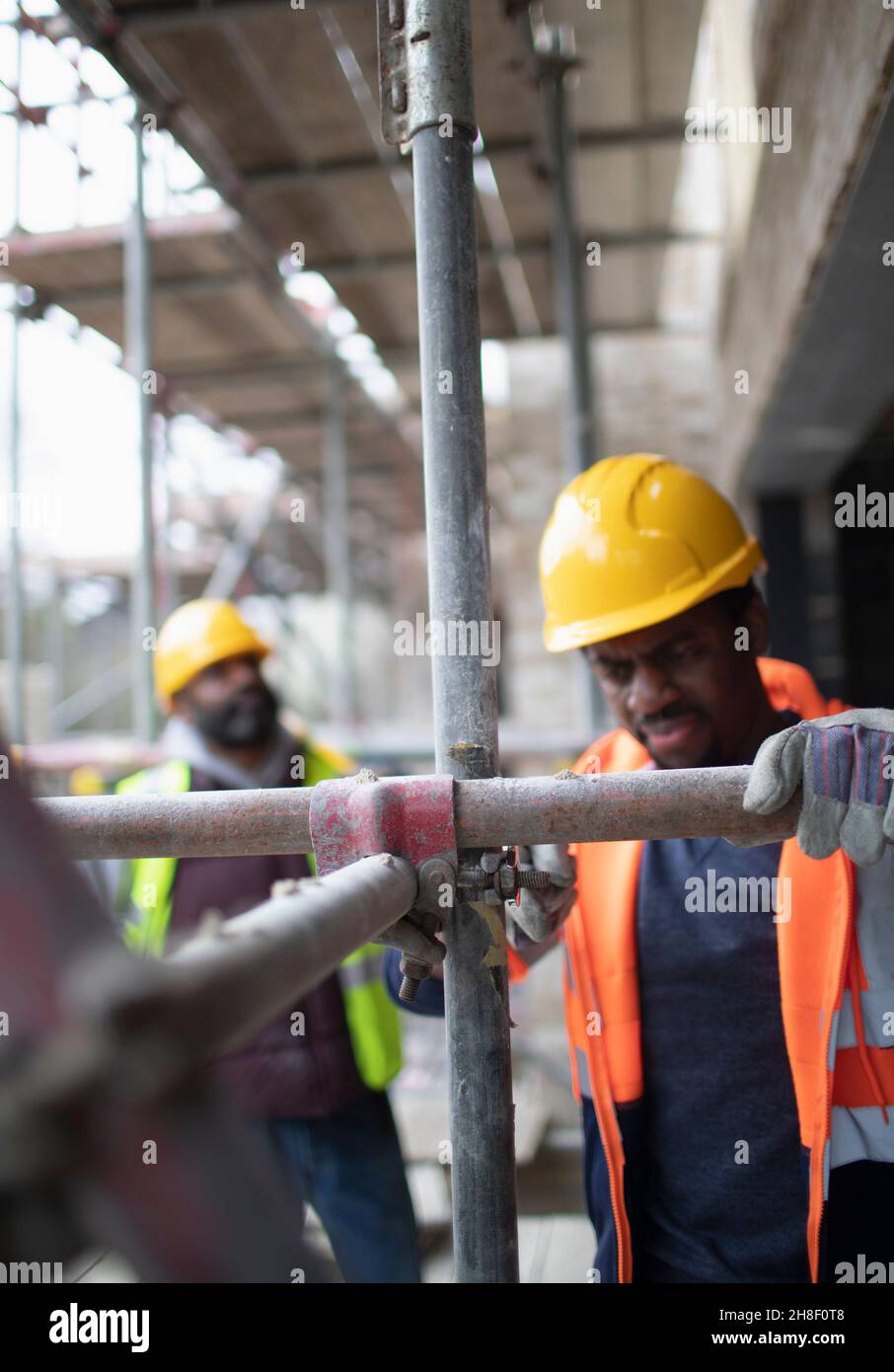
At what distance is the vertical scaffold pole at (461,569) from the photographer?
1.58 meters

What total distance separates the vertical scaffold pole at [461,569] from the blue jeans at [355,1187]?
168 cm

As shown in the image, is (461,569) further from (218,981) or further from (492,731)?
(218,981)

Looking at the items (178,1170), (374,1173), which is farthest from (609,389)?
(178,1170)

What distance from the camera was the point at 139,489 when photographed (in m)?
5.14

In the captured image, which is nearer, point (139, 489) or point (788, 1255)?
point (788, 1255)

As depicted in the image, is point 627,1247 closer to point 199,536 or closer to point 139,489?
point 139,489

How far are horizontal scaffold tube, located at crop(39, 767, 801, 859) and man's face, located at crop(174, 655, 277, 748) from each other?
2.43 meters

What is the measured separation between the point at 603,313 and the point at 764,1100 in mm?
7241

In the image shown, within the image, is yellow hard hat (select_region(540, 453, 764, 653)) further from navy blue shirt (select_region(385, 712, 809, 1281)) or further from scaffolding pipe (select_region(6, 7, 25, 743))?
scaffolding pipe (select_region(6, 7, 25, 743))

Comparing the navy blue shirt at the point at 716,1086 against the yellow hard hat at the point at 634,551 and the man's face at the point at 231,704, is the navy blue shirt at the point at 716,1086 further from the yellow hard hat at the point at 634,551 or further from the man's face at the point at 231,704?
the man's face at the point at 231,704

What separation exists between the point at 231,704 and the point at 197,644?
372 millimetres

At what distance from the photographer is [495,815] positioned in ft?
4.64

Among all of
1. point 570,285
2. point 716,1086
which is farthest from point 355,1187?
point 570,285

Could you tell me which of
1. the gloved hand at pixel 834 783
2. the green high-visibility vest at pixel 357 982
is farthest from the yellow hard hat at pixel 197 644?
the gloved hand at pixel 834 783
